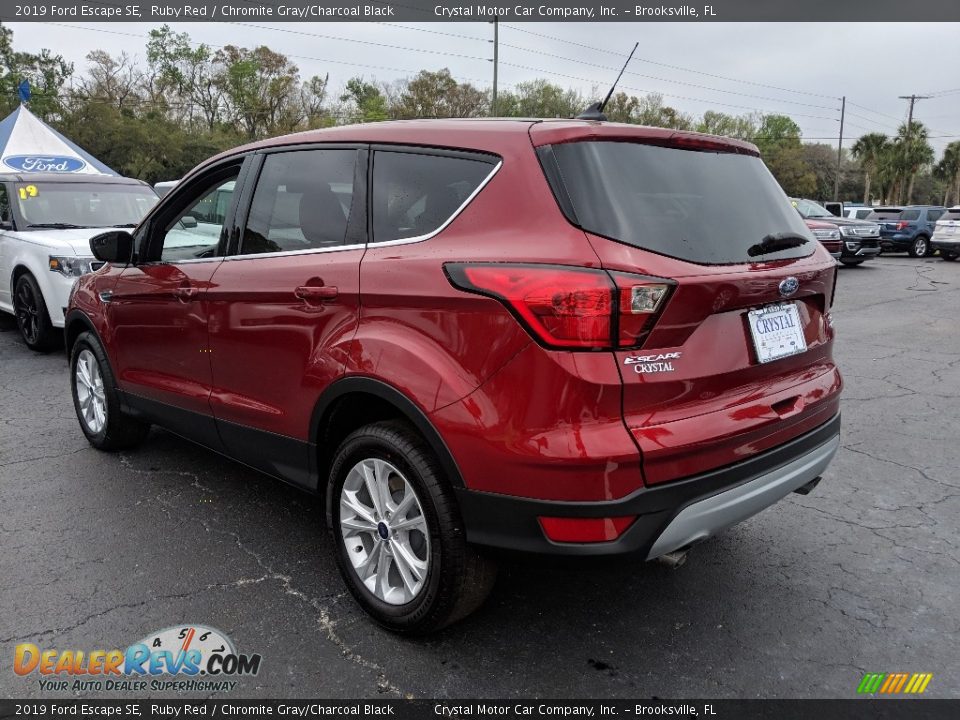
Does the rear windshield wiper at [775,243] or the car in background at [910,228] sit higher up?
the rear windshield wiper at [775,243]

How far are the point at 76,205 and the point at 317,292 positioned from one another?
22.8 ft

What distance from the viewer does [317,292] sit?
2.78 m

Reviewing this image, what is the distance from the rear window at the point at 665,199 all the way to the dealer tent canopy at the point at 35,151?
38.6 feet

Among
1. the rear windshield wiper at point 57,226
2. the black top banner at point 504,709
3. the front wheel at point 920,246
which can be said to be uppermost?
the rear windshield wiper at point 57,226

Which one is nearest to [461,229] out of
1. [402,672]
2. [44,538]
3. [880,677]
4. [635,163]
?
[635,163]

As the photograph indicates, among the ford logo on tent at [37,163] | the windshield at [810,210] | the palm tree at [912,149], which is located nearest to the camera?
the ford logo on tent at [37,163]

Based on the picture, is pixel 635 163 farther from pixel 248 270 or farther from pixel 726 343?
pixel 248 270

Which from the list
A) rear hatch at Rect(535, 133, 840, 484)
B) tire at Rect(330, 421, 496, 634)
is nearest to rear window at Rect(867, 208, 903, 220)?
rear hatch at Rect(535, 133, 840, 484)

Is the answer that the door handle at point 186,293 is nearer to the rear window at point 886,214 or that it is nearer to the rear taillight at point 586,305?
the rear taillight at point 586,305

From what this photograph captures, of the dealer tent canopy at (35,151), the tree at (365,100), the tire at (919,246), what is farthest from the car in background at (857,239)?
the tree at (365,100)

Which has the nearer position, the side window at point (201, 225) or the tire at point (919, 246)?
the side window at point (201, 225)

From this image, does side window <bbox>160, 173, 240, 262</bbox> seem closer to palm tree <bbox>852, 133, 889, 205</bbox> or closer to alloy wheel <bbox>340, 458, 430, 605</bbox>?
alloy wheel <bbox>340, 458, 430, 605</bbox>

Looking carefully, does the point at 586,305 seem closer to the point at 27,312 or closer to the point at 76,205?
the point at 27,312

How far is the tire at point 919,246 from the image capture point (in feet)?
73.8
